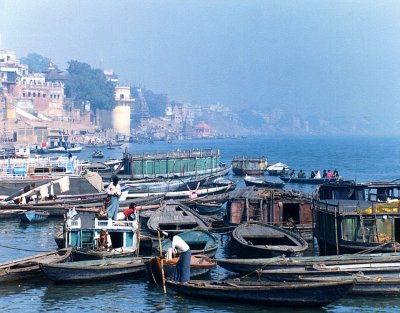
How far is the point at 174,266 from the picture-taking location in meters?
26.3

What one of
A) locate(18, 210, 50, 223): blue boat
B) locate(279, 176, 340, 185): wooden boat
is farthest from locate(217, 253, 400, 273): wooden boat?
locate(279, 176, 340, 185): wooden boat

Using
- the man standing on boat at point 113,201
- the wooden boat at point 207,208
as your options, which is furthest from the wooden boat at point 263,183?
the man standing on boat at point 113,201

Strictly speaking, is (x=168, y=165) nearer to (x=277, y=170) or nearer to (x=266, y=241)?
(x=277, y=170)

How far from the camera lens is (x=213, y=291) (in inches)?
966

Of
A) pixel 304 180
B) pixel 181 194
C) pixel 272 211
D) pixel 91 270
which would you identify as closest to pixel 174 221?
Result: pixel 272 211

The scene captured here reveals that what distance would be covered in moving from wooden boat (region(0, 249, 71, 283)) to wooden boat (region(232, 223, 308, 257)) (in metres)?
6.73

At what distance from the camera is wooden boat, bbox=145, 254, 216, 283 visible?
26.3 meters

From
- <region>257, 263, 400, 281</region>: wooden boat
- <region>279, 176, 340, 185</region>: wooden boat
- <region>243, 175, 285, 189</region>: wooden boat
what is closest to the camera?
<region>257, 263, 400, 281</region>: wooden boat

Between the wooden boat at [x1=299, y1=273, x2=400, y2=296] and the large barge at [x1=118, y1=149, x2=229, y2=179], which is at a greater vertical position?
the large barge at [x1=118, y1=149, x2=229, y2=179]

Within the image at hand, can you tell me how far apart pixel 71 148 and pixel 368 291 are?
13527cm

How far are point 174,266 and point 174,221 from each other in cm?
834

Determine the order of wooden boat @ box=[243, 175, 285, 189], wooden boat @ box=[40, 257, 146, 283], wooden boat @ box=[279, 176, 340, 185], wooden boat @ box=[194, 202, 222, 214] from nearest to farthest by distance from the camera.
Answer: wooden boat @ box=[40, 257, 146, 283] < wooden boat @ box=[194, 202, 222, 214] < wooden boat @ box=[243, 175, 285, 189] < wooden boat @ box=[279, 176, 340, 185]

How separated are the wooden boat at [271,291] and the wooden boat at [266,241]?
4.33m

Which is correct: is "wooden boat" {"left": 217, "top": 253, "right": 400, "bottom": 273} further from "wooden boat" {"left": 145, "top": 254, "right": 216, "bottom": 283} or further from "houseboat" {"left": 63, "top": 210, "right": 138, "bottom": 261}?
"houseboat" {"left": 63, "top": 210, "right": 138, "bottom": 261}
